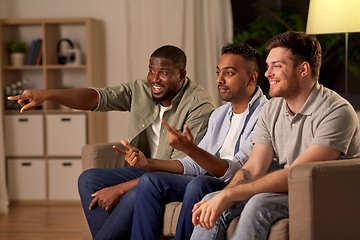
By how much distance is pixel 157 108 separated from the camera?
2.35 meters

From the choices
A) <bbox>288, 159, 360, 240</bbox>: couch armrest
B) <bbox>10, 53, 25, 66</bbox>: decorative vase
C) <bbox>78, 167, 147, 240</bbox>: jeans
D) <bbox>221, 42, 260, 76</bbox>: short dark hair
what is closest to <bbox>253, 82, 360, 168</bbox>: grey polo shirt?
<bbox>288, 159, 360, 240</bbox>: couch armrest

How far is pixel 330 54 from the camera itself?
3.53 metres

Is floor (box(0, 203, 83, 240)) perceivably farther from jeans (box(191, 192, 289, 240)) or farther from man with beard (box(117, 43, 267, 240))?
jeans (box(191, 192, 289, 240))

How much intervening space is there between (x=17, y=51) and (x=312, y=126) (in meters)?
2.93

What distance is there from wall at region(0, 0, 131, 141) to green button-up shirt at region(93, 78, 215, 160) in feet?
4.75

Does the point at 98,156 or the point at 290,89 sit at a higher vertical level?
the point at 290,89

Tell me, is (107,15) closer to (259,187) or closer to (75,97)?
(75,97)

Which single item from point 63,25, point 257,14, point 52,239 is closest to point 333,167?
point 52,239

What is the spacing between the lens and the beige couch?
53.6 inches

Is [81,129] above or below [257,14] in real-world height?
below

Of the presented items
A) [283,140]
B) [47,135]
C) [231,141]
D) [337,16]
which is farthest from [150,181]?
[47,135]

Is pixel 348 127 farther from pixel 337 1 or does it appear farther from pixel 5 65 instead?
pixel 5 65

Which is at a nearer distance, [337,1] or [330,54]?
[337,1]

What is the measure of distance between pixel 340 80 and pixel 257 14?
0.97 meters
